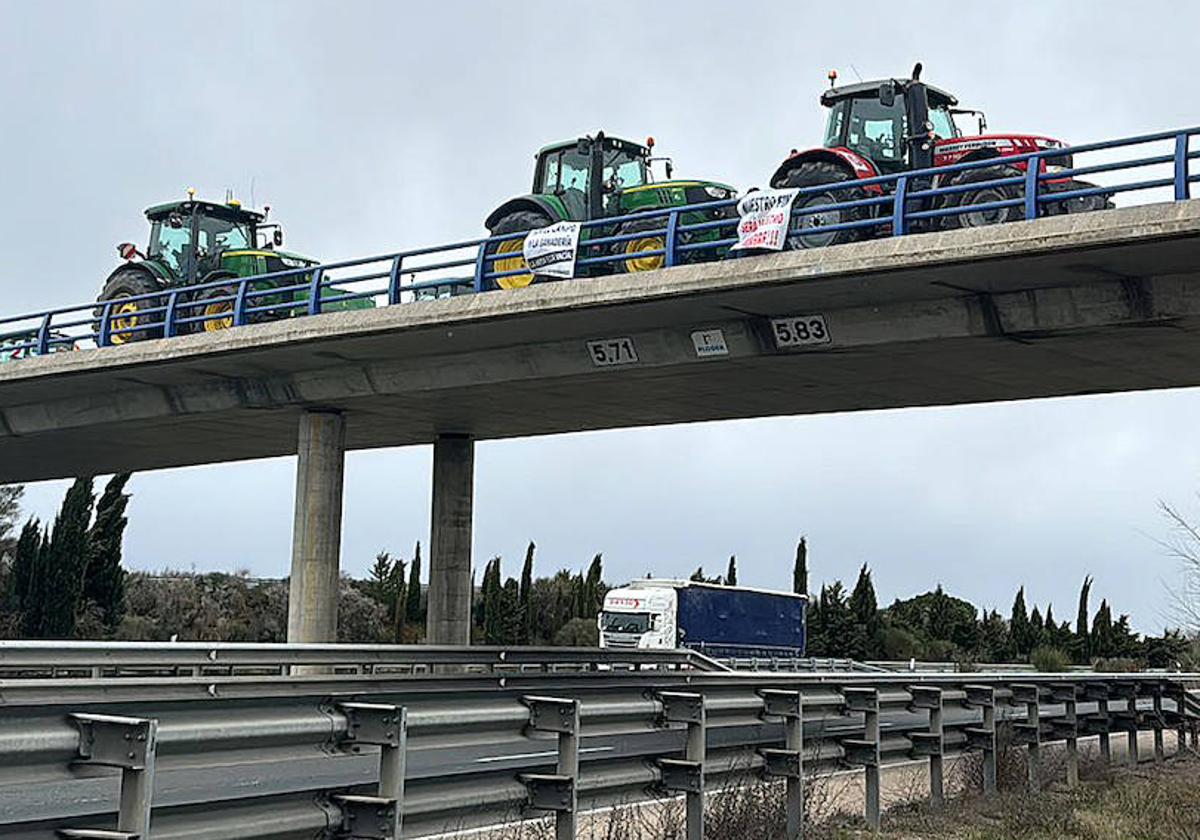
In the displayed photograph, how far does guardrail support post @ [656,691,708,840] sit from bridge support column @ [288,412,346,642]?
21.2m

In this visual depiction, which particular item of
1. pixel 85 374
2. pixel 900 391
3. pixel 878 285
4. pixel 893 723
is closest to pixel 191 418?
pixel 85 374

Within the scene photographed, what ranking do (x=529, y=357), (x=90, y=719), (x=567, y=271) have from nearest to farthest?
(x=90, y=719), (x=567, y=271), (x=529, y=357)

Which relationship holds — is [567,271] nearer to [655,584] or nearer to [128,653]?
[128,653]

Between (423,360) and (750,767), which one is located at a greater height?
(423,360)

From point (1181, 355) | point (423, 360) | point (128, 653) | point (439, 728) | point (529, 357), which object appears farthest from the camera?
point (423, 360)

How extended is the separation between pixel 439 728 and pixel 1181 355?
17.1 m

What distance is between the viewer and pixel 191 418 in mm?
30859

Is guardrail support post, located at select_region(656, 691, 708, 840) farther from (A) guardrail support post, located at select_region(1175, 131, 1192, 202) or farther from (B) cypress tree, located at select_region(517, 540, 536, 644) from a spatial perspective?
(B) cypress tree, located at select_region(517, 540, 536, 644)

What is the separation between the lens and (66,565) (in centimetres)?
5291

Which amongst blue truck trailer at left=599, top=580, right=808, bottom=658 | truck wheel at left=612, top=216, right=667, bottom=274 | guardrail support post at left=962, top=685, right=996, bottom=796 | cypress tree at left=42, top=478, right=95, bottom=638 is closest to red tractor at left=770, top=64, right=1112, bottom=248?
truck wheel at left=612, top=216, right=667, bottom=274

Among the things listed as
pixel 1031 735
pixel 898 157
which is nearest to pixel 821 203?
pixel 898 157

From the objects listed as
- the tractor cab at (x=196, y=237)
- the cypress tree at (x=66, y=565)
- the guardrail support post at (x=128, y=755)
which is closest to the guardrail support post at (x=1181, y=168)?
the guardrail support post at (x=128, y=755)

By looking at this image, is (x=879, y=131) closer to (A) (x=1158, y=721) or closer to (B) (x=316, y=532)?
(A) (x=1158, y=721)

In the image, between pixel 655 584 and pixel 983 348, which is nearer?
pixel 983 348
